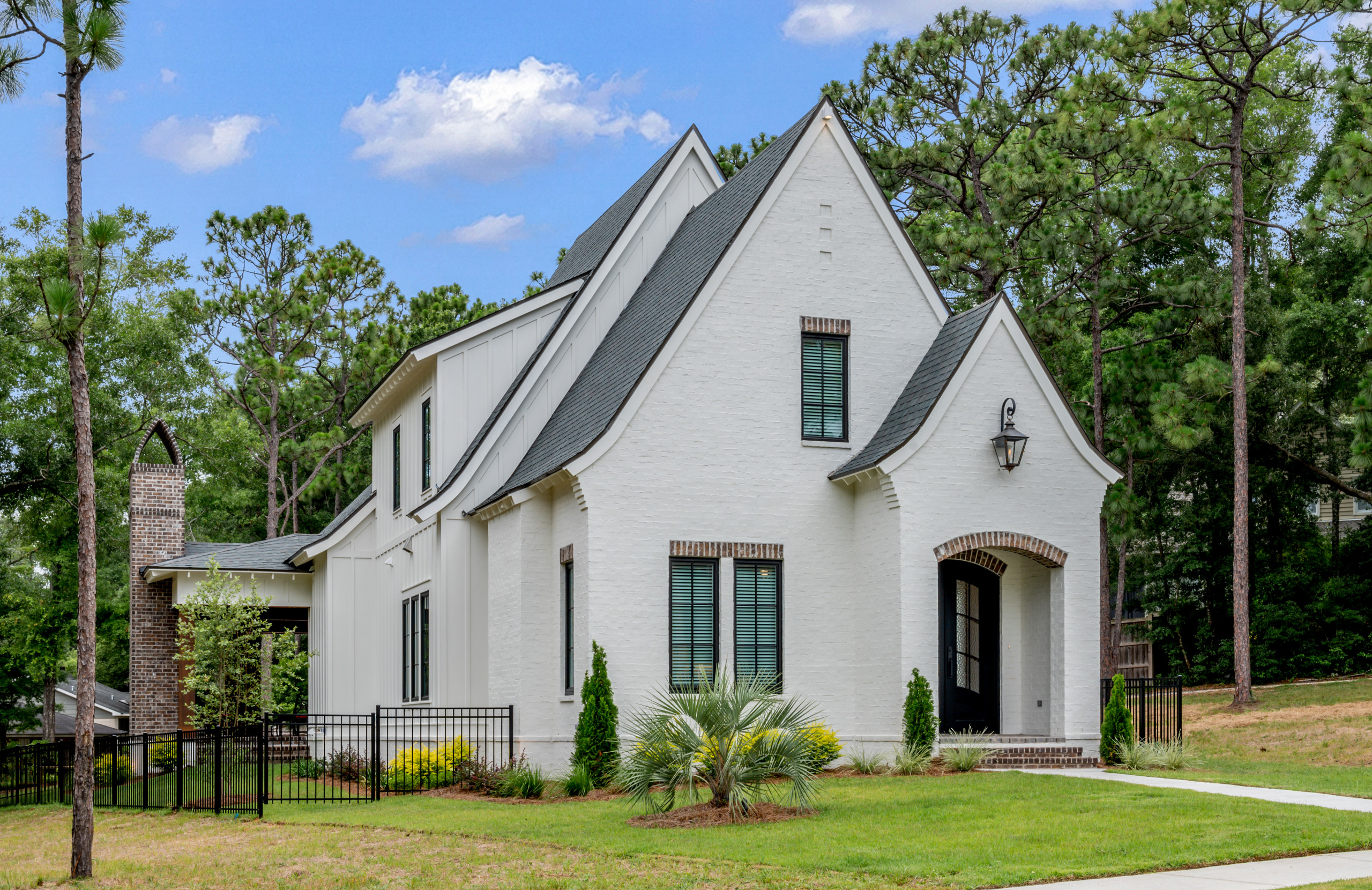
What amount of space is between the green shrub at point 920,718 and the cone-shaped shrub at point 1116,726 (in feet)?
7.94

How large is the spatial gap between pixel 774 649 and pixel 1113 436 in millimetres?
19104

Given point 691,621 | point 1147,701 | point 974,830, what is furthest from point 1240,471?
point 974,830

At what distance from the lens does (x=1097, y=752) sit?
60.5ft

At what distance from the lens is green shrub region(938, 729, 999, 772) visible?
1689 centimetres

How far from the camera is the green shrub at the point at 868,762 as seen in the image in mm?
17297

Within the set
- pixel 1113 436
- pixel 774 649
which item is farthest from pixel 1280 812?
pixel 1113 436

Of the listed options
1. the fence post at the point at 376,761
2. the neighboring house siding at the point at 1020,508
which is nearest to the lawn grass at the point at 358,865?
the fence post at the point at 376,761

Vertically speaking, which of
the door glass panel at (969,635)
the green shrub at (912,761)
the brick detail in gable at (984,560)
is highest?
the brick detail in gable at (984,560)

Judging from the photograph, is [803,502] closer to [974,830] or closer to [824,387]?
[824,387]

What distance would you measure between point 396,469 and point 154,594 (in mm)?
7867

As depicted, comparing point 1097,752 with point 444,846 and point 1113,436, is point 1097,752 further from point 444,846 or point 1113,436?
point 1113,436

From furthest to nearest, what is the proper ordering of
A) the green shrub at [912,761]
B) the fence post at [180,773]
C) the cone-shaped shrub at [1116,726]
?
the cone-shaped shrub at [1116,726] → the fence post at [180,773] → the green shrub at [912,761]

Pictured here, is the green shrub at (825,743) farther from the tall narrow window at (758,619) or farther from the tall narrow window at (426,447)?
the tall narrow window at (426,447)

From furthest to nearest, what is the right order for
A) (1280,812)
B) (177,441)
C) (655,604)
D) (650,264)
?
(177,441)
(650,264)
(655,604)
(1280,812)
